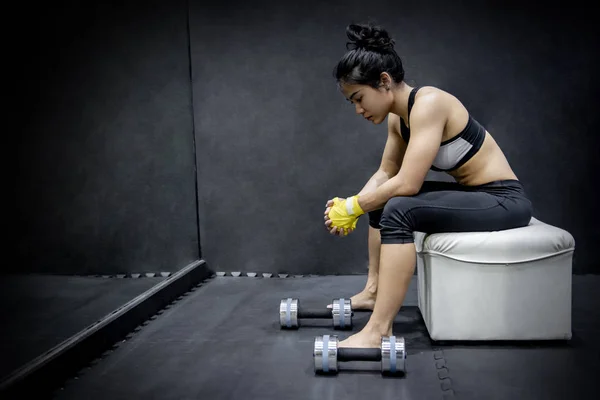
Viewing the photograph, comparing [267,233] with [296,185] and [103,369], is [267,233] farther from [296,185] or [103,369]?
[103,369]

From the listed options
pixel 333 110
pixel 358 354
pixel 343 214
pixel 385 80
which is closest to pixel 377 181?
pixel 343 214

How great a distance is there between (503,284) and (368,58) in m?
0.98

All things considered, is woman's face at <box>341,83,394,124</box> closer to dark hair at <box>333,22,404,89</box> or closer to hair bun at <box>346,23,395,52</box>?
dark hair at <box>333,22,404,89</box>

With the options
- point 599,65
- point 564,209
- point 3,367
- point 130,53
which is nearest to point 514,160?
point 564,209

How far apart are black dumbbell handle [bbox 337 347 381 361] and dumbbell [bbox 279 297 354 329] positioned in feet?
1.60

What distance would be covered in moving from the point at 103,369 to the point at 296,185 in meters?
1.74

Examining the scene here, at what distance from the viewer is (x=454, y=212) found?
6.73 ft

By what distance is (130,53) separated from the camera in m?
2.98

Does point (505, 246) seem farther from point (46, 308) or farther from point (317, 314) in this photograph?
point (46, 308)

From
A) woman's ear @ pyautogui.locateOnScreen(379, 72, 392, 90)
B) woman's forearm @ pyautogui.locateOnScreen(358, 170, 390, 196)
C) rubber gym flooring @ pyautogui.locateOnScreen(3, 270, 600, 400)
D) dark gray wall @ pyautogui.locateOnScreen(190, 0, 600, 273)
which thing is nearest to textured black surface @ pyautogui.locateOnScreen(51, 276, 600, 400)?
rubber gym flooring @ pyautogui.locateOnScreen(3, 270, 600, 400)

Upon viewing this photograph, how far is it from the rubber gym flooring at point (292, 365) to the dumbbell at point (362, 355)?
0.12 feet

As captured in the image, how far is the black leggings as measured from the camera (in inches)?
79.0

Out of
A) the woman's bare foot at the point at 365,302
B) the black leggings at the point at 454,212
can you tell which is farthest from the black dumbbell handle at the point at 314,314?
the black leggings at the point at 454,212

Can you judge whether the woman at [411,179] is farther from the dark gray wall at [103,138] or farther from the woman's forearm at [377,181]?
the dark gray wall at [103,138]
